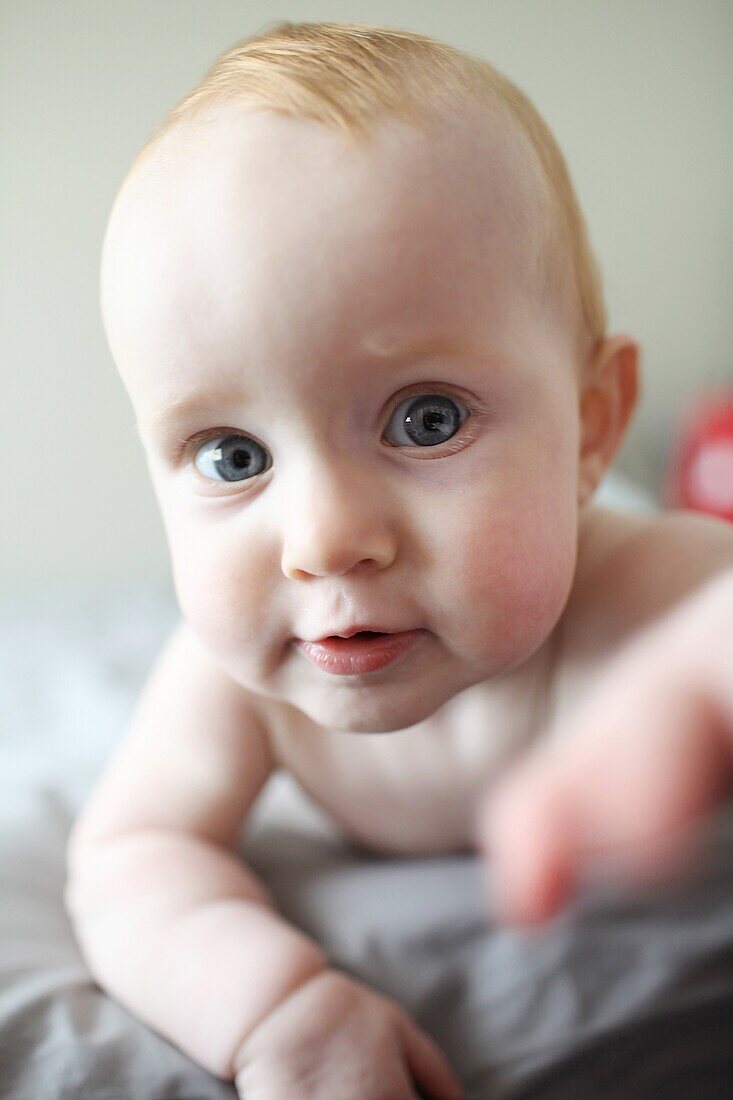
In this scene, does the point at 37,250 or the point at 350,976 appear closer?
the point at 350,976

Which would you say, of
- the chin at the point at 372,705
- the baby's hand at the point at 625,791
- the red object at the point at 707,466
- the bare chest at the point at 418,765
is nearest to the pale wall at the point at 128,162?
the red object at the point at 707,466

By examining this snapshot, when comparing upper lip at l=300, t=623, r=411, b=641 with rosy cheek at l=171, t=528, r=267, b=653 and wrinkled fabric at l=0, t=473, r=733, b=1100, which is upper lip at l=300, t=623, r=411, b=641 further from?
wrinkled fabric at l=0, t=473, r=733, b=1100

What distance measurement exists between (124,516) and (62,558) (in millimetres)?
133

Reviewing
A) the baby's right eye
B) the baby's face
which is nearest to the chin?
the baby's face

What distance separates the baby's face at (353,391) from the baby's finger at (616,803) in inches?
10.2

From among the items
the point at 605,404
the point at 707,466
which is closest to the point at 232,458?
the point at 605,404

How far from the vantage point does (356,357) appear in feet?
1.67

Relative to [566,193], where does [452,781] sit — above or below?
below

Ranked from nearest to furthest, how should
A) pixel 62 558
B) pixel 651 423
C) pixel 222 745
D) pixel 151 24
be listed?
pixel 222 745 → pixel 151 24 → pixel 62 558 → pixel 651 423

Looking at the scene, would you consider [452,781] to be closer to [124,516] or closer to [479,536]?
[479,536]

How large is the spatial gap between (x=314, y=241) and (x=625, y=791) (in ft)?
1.07

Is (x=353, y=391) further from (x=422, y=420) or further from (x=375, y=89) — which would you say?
(x=375, y=89)

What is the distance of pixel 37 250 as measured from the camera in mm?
1800

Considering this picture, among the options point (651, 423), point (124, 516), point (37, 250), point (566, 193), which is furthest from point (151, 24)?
point (566, 193)
